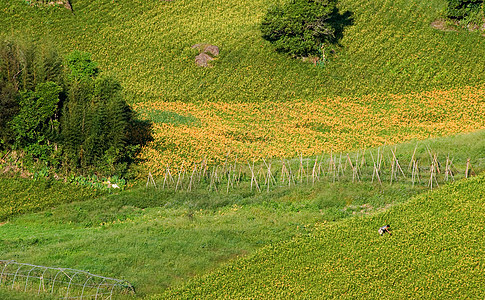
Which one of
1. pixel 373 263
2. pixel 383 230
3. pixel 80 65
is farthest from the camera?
pixel 80 65

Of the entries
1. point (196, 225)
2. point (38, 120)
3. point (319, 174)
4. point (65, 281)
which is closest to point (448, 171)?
point (319, 174)

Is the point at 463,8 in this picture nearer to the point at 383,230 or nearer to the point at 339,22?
the point at 339,22

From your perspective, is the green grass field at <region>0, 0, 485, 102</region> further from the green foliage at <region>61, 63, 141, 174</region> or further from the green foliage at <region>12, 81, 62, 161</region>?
the green foliage at <region>12, 81, 62, 161</region>

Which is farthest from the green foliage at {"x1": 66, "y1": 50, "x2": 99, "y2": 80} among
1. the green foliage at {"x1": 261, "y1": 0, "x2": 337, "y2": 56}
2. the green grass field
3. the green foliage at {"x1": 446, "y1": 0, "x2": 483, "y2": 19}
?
the green foliage at {"x1": 446, "y1": 0, "x2": 483, "y2": 19}

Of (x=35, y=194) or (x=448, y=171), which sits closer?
(x=448, y=171)

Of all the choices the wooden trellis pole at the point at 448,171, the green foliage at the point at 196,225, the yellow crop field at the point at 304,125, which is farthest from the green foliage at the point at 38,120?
the wooden trellis pole at the point at 448,171

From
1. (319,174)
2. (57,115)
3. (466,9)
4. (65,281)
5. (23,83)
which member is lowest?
(65,281)

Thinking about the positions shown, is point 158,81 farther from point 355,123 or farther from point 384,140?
point 384,140
